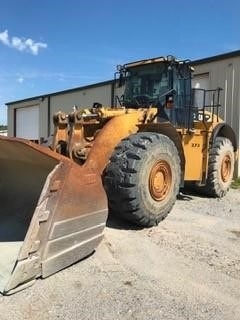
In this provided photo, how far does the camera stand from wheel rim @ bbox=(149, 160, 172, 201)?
6.32 metres

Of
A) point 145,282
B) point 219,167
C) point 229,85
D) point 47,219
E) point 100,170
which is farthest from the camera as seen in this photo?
point 229,85

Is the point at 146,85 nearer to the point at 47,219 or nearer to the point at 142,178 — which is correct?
the point at 142,178

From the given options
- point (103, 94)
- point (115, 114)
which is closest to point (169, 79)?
point (115, 114)

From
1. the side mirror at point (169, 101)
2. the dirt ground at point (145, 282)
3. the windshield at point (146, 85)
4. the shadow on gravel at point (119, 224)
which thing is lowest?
the dirt ground at point (145, 282)

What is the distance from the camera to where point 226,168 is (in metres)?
10.3

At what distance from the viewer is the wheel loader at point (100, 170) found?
4.38 meters

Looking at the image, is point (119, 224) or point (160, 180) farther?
point (160, 180)

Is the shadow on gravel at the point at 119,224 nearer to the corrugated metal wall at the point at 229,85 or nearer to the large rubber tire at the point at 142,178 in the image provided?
the large rubber tire at the point at 142,178

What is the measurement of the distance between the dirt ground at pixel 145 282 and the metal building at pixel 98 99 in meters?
3.57

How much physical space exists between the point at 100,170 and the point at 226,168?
5.17m

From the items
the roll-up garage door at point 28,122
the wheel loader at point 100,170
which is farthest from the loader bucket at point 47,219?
the roll-up garage door at point 28,122

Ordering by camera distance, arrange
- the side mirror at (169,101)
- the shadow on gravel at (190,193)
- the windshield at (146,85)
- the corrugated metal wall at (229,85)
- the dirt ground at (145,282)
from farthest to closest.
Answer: the corrugated metal wall at (229,85)
the shadow on gravel at (190,193)
the windshield at (146,85)
the side mirror at (169,101)
the dirt ground at (145,282)

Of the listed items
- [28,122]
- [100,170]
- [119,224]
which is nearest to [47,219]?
[100,170]

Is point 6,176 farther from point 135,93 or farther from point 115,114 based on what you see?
point 135,93
